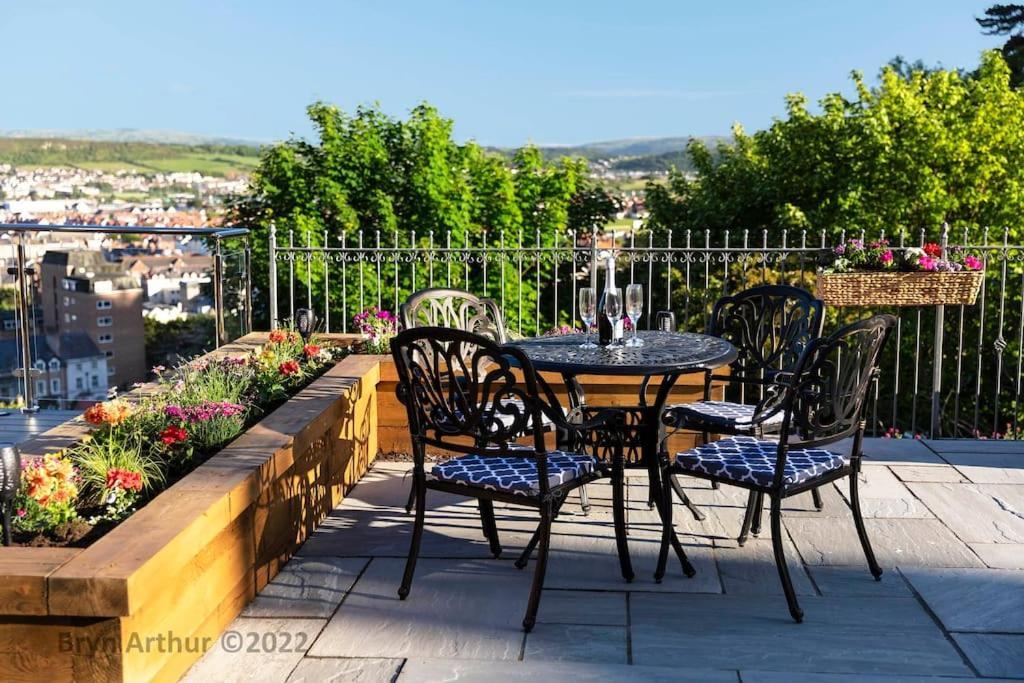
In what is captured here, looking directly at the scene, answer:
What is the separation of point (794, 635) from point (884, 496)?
1.61 metres

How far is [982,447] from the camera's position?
5242 mm

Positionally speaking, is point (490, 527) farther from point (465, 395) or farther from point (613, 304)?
point (613, 304)

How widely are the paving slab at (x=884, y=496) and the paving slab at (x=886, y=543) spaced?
11 cm

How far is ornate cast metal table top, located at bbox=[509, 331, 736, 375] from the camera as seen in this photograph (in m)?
3.33

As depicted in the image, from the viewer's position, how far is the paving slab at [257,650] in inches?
104

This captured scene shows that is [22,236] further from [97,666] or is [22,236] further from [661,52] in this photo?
[661,52]

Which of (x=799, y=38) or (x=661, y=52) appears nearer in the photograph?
(x=799, y=38)

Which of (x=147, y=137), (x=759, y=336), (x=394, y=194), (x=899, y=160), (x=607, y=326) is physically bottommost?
(x=759, y=336)

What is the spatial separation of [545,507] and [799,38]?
3140cm

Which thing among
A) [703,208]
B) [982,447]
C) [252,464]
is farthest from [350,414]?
[703,208]

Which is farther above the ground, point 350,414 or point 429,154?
point 429,154

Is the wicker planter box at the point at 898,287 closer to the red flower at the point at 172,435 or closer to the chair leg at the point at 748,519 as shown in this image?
the chair leg at the point at 748,519

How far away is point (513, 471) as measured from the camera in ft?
10.3

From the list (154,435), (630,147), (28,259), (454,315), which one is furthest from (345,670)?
(630,147)
